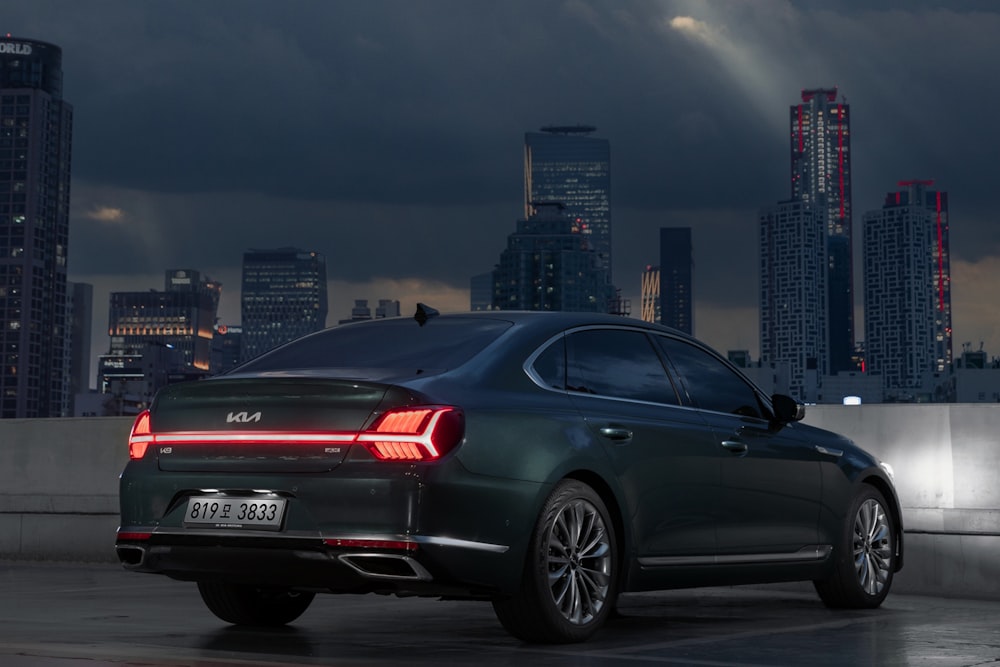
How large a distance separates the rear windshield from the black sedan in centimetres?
2

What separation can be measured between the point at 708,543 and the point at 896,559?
85.5 inches

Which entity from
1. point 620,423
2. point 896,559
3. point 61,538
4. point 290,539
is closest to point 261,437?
point 290,539

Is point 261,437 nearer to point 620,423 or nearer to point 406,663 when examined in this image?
point 406,663

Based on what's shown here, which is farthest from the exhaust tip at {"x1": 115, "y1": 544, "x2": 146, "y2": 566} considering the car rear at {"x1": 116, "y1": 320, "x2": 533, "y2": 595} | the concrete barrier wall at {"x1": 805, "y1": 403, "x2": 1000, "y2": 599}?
the concrete barrier wall at {"x1": 805, "y1": 403, "x2": 1000, "y2": 599}

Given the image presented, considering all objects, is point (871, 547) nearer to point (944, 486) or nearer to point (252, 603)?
point (944, 486)

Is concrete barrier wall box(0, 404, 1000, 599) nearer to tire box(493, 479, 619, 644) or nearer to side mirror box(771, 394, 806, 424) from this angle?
side mirror box(771, 394, 806, 424)

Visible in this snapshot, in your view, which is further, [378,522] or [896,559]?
[896,559]

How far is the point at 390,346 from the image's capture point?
7090mm

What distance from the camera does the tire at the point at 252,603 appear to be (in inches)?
296

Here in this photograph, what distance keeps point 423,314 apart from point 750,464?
1.90 metres

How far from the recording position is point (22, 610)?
8.56 metres

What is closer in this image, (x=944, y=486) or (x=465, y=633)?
(x=465, y=633)

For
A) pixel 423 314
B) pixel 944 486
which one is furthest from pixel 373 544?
pixel 944 486

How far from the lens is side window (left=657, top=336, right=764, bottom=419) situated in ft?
26.0
